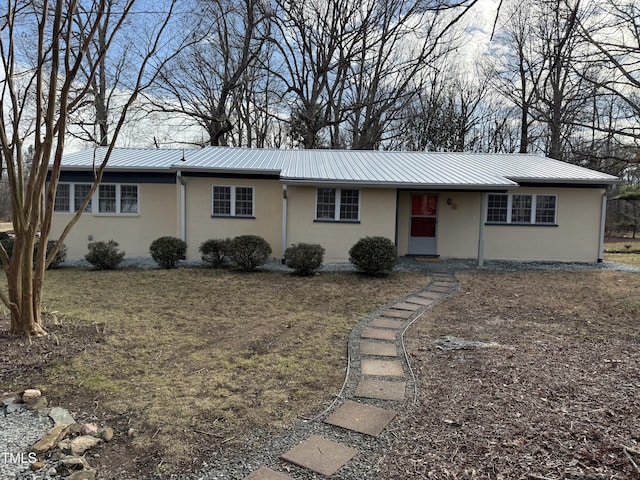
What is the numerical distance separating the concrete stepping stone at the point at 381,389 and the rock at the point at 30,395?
8.92 feet

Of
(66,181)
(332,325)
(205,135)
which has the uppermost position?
(205,135)

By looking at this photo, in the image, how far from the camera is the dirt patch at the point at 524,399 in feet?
8.57

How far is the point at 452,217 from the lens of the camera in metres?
12.9

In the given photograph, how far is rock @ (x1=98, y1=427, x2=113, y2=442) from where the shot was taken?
2.88m

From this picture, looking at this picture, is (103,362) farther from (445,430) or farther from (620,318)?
(620,318)

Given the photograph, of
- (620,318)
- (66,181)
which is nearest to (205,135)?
(66,181)

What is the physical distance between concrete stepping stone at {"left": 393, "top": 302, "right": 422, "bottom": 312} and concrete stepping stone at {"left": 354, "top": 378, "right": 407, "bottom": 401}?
3.32m

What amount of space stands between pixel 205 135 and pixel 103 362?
25.4m

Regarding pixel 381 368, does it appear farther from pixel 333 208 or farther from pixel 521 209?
pixel 521 209

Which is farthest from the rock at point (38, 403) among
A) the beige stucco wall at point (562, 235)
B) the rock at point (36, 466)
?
the beige stucco wall at point (562, 235)

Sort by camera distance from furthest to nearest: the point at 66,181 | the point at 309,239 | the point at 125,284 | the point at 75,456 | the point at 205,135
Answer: the point at 205,135
the point at 66,181
the point at 309,239
the point at 125,284
the point at 75,456

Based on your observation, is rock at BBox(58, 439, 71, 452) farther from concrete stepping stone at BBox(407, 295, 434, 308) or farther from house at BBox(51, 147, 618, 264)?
house at BBox(51, 147, 618, 264)

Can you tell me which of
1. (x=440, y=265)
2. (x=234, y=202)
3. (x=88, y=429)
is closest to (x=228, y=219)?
(x=234, y=202)

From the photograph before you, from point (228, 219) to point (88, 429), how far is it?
31.7 feet
